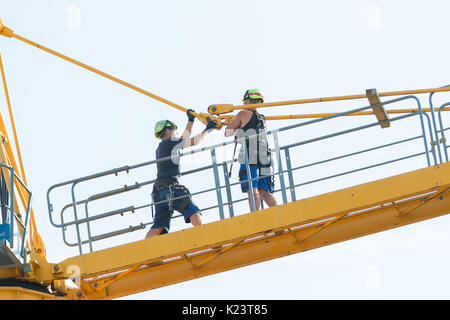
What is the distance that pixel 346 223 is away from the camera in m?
12.2

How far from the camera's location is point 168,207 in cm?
1227

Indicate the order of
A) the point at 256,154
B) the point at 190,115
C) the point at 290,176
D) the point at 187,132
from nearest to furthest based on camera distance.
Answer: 1. the point at 256,154
2. the point at 290,176
3. the point at 187,132
4. the point at 190,115

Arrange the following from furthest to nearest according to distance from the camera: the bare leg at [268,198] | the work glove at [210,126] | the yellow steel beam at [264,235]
A: the work glove at [210,126], the bare leg at [268,198], the yellow steel beam at [264,235]

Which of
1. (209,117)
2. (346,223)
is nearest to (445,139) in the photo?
(346,223)

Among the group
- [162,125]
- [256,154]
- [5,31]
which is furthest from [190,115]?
[5,31]

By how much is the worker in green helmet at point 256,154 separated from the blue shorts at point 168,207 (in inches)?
30.8

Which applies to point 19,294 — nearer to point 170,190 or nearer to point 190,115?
point 170,190

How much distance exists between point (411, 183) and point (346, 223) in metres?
1.36

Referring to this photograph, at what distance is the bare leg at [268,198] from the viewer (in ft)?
39.8

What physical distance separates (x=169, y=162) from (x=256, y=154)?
1305mm

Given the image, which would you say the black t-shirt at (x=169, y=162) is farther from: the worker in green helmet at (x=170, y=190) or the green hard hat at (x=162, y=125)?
the green hard hat at (x=162, y=125)

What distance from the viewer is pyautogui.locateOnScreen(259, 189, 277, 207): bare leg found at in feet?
39.8

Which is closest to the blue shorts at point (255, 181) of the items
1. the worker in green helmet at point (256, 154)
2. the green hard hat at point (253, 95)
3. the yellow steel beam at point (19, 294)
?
the worker in green helmet at point (256, 154)

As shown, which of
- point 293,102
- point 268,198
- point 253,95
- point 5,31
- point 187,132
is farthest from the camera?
point 5,31
